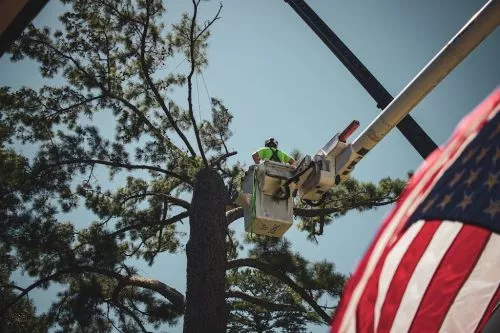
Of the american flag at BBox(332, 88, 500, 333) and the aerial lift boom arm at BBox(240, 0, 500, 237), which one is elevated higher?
the aerial lift boom arm at BBox(240, 0, 500, 237)

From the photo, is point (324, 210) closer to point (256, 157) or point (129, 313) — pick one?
point (256, 157)

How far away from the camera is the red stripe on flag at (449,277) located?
2.37m

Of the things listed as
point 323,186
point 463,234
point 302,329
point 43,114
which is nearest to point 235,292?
point 323,186

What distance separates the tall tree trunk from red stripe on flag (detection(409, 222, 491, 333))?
3.98m

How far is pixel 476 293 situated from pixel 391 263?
0.48 metres

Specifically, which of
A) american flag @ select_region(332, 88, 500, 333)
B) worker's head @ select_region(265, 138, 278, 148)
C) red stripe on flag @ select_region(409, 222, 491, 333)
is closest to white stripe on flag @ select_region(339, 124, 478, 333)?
american flag @ select_region(332, 88, 500, 333)

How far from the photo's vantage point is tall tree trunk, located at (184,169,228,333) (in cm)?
600

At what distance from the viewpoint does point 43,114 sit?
29.2ft

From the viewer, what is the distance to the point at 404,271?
8.16 ft

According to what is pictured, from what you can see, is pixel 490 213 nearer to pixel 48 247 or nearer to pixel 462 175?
pixel 462 175

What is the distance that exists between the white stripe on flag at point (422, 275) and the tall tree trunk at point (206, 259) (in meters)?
3.91

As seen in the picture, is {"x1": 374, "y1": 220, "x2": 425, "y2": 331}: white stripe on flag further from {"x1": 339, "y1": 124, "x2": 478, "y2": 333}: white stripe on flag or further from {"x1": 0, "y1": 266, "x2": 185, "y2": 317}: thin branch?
{"x1": 0, "y1": 266, "x2": 185, "y2": 317}: thin branch

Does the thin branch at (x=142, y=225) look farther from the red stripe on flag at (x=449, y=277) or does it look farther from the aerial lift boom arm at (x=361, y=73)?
the red stripe on flag at (x=449, y=277)

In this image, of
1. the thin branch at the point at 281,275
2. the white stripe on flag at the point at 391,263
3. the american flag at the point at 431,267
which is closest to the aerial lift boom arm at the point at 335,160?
the american flag at the point at 431,267
